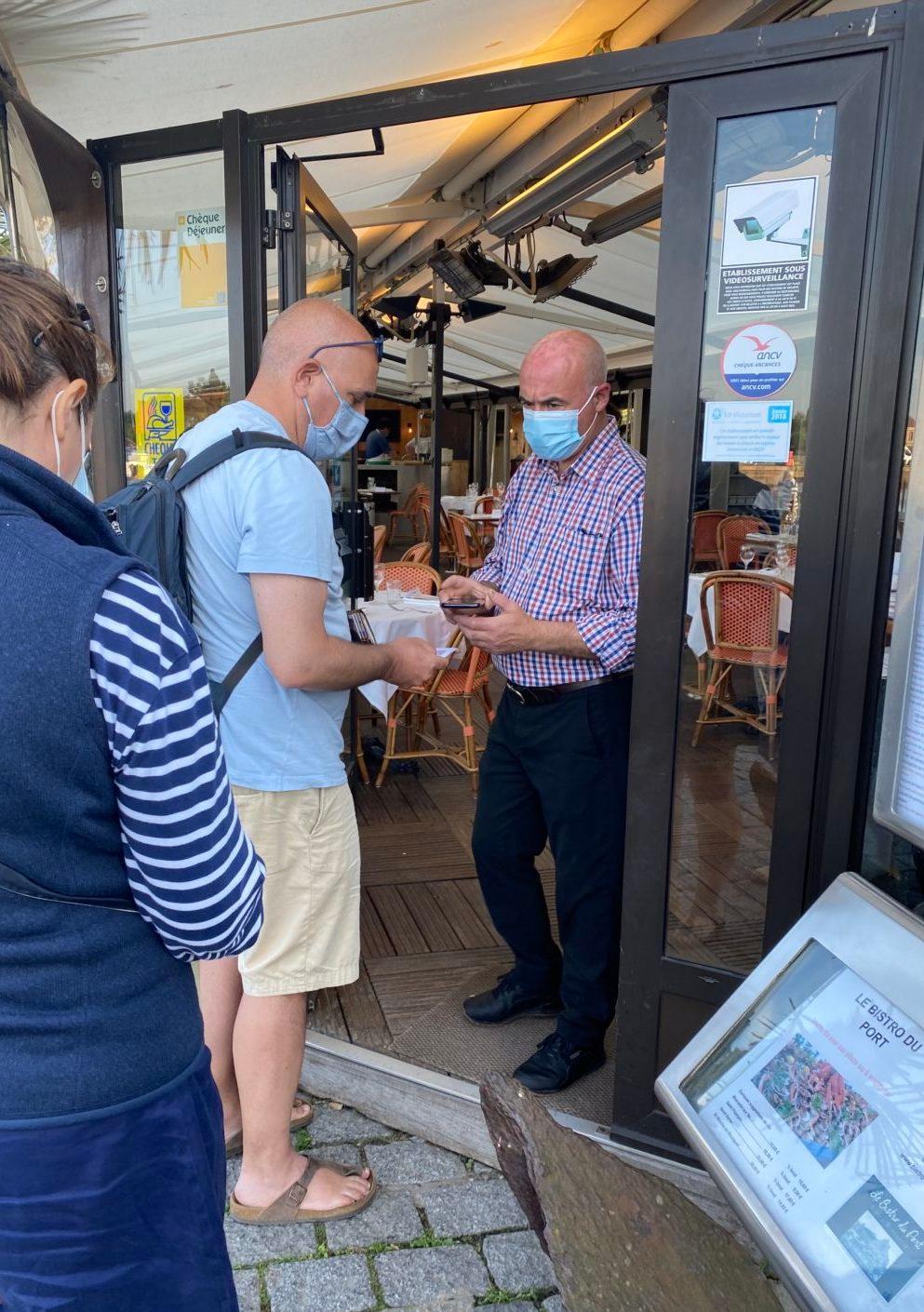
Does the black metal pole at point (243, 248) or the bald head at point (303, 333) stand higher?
the black metal pole at point (243, 248)

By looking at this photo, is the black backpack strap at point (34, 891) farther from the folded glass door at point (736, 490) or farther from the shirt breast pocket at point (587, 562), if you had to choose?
the shirt breast pocket at point (587, 562)

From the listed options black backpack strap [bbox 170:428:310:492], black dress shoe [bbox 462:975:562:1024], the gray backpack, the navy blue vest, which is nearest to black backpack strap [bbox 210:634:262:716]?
the gray backpack

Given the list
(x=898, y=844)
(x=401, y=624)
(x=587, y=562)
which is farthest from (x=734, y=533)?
(x=401, y=624)

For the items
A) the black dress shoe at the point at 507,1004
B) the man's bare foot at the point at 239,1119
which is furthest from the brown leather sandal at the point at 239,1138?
the black dress shoe at the point at 507,1004

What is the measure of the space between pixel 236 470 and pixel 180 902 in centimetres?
102

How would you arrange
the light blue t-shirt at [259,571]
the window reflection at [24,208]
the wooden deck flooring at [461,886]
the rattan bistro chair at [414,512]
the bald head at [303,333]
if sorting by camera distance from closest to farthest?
the light blue t-shirt at [259,571], the bald head at [303,333], the wooden deck flooring at [461,886], the window reflection at [24,208], the rattan bistro chair at [414,512]

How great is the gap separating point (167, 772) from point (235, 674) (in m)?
0.97

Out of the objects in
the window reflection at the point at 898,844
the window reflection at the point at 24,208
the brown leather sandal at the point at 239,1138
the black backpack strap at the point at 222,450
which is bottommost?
the brown leather sandal at the point at 239,1138

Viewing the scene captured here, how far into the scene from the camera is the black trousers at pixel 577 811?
8.02ft

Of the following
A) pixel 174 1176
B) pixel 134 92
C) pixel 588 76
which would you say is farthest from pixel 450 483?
pixel 174 1176

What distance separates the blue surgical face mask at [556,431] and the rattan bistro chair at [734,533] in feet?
1.41

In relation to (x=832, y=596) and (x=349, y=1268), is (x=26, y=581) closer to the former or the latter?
(x=832, y=596)

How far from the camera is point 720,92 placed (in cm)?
191

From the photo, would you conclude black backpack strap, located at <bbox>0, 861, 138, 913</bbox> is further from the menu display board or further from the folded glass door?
the folded glass door
